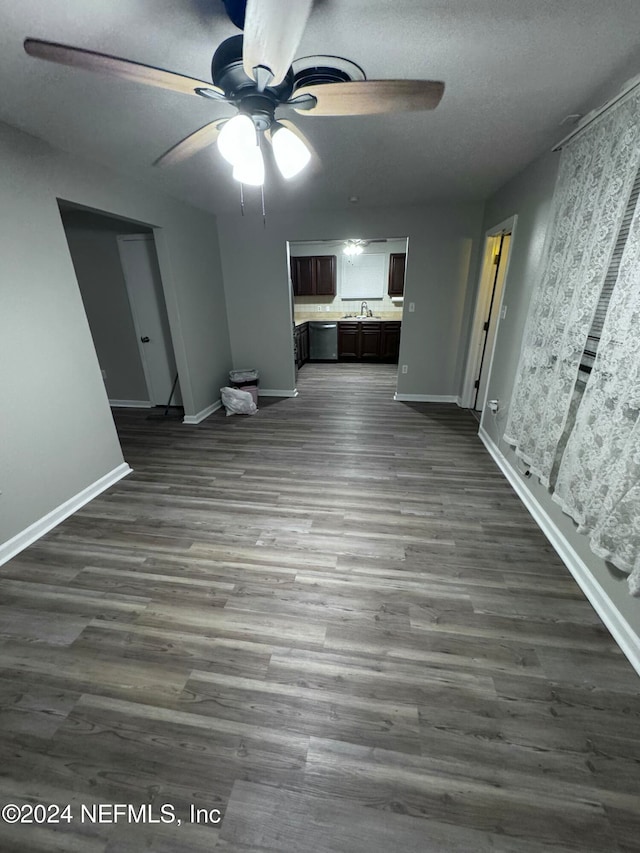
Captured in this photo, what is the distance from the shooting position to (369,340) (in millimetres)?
6820

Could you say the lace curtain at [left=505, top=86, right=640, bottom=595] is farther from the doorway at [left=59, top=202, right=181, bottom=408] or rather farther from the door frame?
the doorway at [left=59, top=202, right=181, bottom=408]

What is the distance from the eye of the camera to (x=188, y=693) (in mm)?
1316

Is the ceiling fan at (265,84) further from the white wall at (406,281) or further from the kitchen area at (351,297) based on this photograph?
the kitchen area at (351,297)

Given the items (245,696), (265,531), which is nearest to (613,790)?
(245,696)

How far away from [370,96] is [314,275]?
6.00 meters

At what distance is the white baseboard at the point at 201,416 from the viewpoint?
3.95 metres

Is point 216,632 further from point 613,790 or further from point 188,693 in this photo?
point 613,790

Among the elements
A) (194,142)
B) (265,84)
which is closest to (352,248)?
(194,142)

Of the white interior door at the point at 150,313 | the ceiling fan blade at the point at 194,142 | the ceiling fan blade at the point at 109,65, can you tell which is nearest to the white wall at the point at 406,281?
the white interior door at the point at 150,313

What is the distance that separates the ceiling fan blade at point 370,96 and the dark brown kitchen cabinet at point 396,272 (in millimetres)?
5639

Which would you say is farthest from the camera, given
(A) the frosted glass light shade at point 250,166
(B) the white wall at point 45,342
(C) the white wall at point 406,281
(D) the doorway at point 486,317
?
(C) the white wall at point 406,281

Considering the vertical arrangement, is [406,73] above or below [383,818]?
above

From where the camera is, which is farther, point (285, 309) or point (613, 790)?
point (285, 309)

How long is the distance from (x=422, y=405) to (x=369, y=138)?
3.04 m
